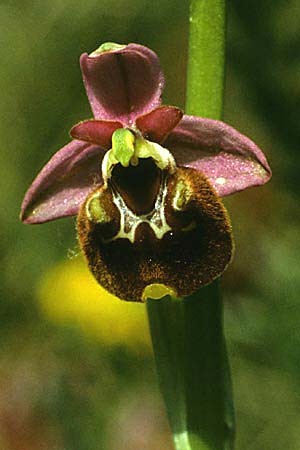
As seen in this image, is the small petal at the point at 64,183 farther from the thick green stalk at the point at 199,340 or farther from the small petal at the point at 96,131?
the thick green stalk at the point at 199,340

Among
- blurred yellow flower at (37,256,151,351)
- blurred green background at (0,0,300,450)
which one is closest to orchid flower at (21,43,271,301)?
blurred green background at (0,0,300,450)

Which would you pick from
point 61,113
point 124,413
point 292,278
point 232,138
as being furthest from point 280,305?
point 61,113

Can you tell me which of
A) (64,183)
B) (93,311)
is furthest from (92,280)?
(64,183)

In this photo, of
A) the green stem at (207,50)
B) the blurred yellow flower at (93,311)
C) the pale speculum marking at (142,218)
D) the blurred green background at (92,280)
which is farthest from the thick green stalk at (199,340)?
the blurred yellow flower at (93,311)

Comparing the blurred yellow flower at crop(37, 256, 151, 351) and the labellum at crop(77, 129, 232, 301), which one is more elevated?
the labellum at crop(77, 129, 232, 301)

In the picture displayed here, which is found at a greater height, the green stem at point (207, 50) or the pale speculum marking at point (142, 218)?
the green stem at point (207, 50)

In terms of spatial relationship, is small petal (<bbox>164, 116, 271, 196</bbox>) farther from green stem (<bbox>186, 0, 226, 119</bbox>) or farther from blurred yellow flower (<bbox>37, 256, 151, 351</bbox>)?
blurred yellow flower (<bbox>37, 256, 151, 351</bbox>)
